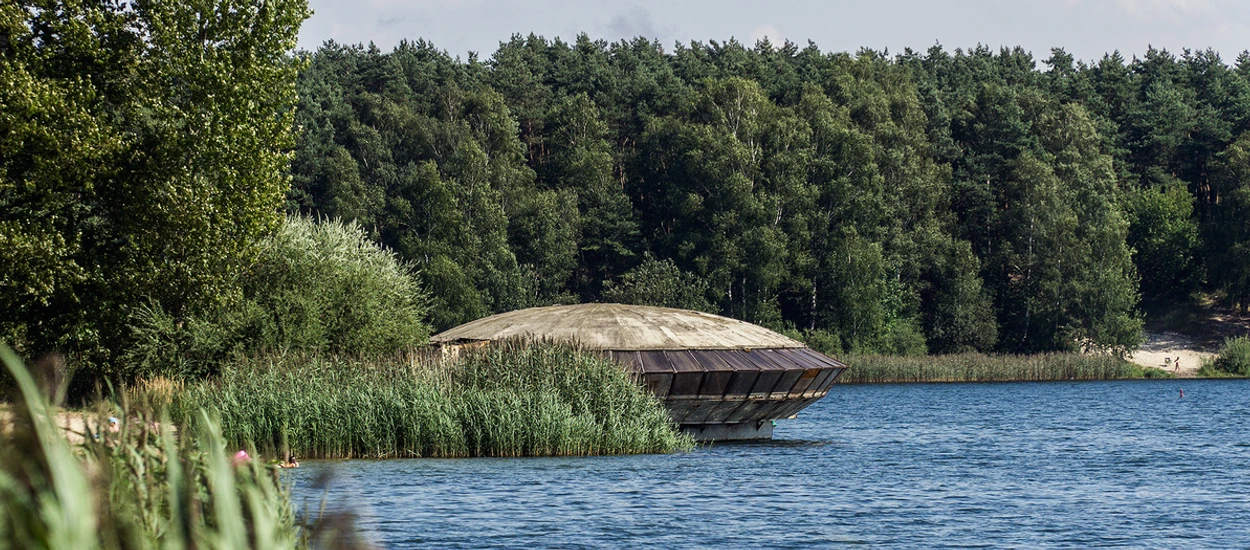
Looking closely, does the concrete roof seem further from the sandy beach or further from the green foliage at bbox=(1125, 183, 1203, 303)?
the green foliage at bbox=(1125, 183, 1203, 303)

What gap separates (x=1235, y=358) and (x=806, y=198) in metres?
27.8

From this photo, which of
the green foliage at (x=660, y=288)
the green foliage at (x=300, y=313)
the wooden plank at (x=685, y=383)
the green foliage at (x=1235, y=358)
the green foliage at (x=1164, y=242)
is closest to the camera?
the wooden plank at (x=685, y=383)

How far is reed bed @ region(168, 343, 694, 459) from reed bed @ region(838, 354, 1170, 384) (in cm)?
5609

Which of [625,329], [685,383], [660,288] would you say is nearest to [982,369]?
[660,288]

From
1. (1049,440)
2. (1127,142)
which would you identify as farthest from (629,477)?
(1127,142)

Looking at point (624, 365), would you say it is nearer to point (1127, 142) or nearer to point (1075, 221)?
point (1075, 221)

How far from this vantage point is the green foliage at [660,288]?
3524 inches

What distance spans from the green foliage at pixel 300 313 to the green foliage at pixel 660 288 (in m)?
45.1

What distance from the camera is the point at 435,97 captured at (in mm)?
106250

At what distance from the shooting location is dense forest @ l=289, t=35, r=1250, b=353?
92.6 metres

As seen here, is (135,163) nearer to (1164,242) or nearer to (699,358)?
(699,358)

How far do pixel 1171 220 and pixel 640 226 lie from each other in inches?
1439

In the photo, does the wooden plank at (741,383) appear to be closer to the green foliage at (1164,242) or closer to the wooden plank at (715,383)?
the wooden plank at (715,383)

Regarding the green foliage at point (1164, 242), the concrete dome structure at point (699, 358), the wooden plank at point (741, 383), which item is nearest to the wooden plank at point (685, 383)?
the concrete dome structure at point (699, 358)
